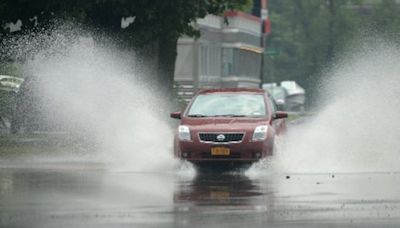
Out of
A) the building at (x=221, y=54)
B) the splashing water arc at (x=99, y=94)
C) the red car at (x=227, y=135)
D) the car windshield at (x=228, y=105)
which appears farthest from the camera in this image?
the building at (x=221, y=54)

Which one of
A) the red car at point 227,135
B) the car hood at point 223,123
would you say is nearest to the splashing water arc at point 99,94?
the red car at point 227,135

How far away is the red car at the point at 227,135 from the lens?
2525cm

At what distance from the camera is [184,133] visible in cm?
2559

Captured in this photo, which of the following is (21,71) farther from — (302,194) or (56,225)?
(56,225)

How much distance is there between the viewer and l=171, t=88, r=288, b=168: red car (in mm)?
25250

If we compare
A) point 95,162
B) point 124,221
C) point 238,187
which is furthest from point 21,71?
point 124,221

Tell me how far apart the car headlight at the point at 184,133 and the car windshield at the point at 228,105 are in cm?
96

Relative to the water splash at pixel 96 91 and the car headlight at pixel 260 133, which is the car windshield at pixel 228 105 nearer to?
the car headlight at pixel 260 133

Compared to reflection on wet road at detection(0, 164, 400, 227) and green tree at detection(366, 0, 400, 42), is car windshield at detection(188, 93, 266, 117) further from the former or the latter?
green tree at detection(366, 0, 400, 42)

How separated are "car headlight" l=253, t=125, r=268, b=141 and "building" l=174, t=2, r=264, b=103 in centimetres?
5478

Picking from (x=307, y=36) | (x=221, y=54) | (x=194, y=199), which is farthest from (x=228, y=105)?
(x=307, y=36)

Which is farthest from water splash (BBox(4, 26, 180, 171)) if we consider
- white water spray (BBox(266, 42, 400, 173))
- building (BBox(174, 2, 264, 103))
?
building (BBox(174, 2, 264, 103))

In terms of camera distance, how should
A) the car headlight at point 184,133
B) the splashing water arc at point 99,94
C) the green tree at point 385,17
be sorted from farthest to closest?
the green tree at point 385,17 < the splashing water arc at point 99,94 < the car headlight at point 184,133

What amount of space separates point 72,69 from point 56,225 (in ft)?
67.7
